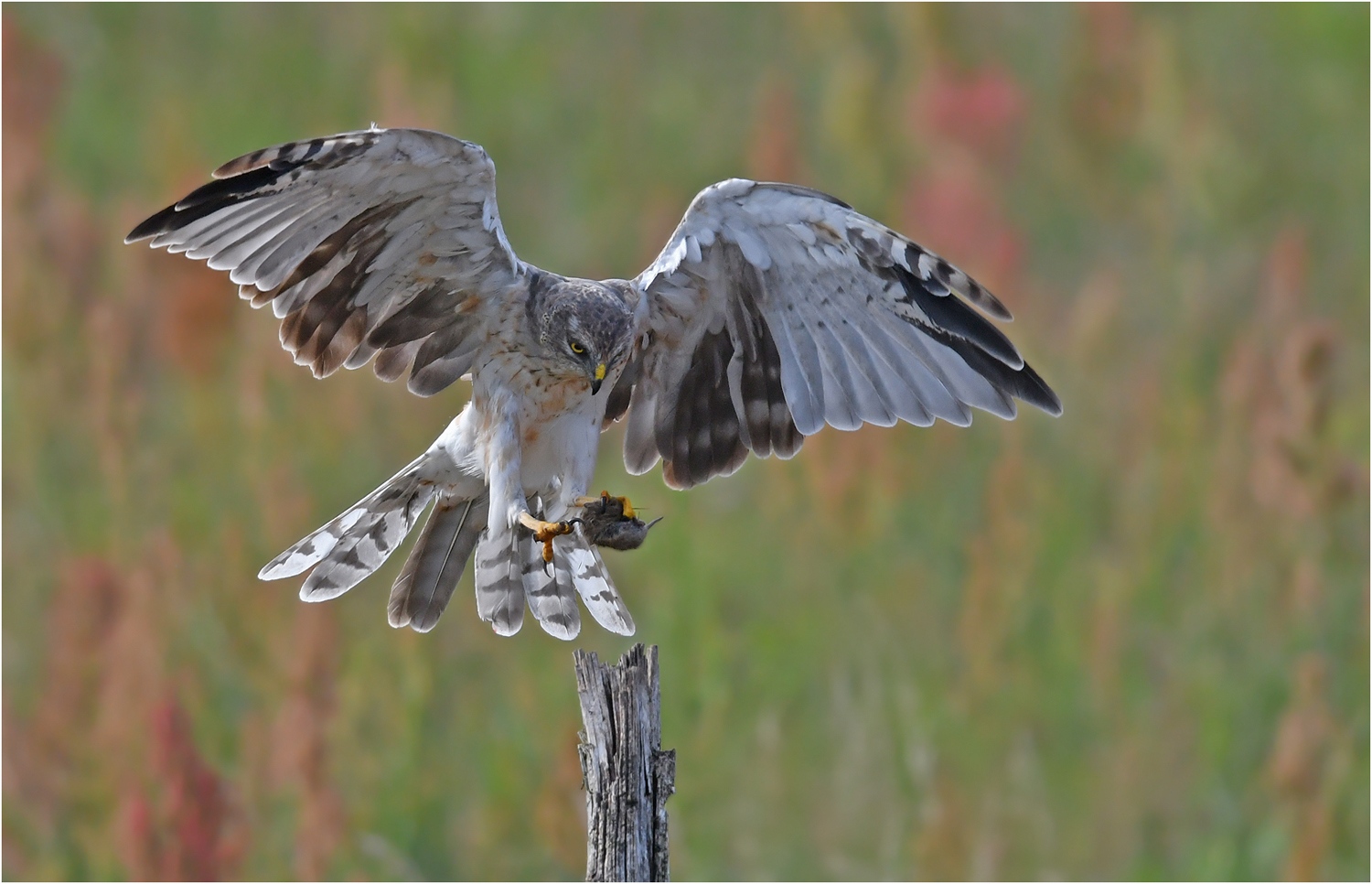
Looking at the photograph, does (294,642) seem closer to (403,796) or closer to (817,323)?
(403,796)

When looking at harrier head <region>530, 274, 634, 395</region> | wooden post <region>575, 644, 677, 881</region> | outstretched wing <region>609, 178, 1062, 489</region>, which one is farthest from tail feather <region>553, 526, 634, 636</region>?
wooden post <region>575, 644, 677, 881</region>

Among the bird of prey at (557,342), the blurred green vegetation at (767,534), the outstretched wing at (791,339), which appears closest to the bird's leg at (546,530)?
the bird of prey at (557,342)

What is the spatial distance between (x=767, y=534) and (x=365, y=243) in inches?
173

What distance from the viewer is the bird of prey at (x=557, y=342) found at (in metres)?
4.68

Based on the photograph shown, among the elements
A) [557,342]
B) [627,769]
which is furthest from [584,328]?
[627,769]

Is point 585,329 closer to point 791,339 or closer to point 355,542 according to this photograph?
point 791,339

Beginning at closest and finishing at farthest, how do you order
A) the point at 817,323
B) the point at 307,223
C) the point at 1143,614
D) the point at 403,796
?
the point at 307,223, the point at 817,323, the point at 403,796, the point at 1143,614

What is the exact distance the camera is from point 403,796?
25.5 ft

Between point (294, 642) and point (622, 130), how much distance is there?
451 cm

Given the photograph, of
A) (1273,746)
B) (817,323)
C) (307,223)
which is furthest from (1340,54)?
(307,223)

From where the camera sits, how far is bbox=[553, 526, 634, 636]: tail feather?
17.1 feet

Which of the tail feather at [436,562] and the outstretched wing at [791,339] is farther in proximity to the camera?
the tail feather at [436,562]

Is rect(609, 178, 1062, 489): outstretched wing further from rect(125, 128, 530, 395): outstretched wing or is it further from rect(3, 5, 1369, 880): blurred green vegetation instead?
rect(3, 5, 1369, 880): blurred green vegetation

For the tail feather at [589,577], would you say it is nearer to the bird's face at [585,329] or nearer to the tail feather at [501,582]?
the tail feather at [501,582]
